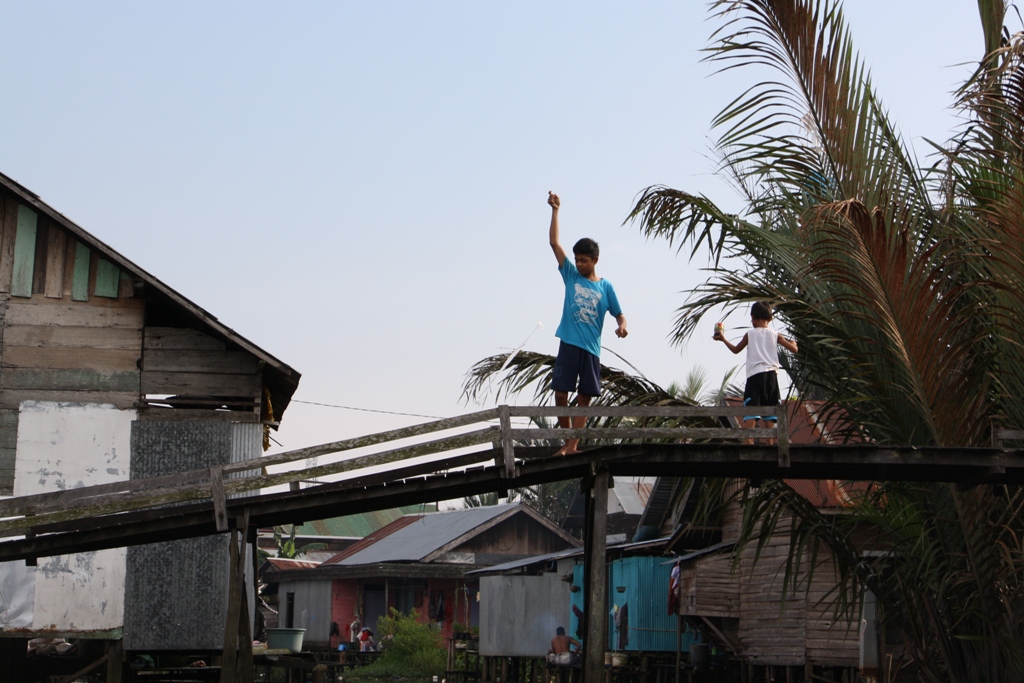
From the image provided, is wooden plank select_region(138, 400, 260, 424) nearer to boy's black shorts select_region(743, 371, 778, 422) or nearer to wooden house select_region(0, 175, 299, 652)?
wooden house select_region(0, 175, 299, 652)

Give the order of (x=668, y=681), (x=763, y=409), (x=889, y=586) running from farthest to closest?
1. (x=668, y=681)
2. (x=889, y=586)
3. (x=763, y=409)

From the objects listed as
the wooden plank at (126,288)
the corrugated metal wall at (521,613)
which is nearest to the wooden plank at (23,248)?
the wooden plank at (126,288)

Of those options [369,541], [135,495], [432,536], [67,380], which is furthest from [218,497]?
[369,541]

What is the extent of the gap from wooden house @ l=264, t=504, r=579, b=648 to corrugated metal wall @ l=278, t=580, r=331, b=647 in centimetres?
4

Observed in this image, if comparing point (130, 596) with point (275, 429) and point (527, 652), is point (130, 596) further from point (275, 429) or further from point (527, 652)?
point (527, 652)

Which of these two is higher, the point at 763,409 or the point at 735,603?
the point at 763,409

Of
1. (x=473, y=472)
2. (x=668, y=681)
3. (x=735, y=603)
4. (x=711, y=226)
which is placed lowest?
(x=668, y=681)

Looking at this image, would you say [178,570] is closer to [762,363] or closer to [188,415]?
[188,415]

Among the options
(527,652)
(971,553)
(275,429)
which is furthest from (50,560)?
(527,652)

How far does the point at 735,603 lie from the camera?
2297 cm

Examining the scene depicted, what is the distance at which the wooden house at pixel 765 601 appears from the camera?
19672mm

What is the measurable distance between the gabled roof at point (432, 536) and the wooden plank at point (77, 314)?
23.0 metres

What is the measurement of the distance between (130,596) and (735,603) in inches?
490

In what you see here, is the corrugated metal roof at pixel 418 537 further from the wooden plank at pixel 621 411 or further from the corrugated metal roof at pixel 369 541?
the wooden plank at pixel 621 411
